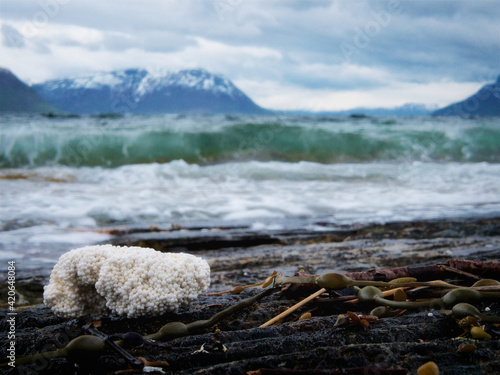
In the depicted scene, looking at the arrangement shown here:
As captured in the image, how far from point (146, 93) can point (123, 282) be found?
108 m

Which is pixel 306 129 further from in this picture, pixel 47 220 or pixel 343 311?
pixel 343 311

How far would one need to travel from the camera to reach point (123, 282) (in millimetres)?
1447

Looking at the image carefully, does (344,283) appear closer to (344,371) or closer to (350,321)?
(350,321)

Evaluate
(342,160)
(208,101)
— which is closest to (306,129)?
(342,160)

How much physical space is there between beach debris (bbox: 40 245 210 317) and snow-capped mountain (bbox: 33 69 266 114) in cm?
1331

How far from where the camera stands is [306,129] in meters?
16.0

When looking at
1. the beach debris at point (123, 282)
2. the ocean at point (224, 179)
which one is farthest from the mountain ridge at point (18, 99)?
the beach debris at point (123, 282)

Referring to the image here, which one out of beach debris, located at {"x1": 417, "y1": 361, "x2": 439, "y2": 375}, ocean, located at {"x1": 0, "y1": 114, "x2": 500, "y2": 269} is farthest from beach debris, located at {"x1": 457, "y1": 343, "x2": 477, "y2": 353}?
ocean, located at {"x1": 0, "y1": 114, "x2": 500, "y2": 269}

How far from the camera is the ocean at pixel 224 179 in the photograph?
4.72 m

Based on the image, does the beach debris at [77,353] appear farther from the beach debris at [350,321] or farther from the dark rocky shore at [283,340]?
the beach debris at [350,321]

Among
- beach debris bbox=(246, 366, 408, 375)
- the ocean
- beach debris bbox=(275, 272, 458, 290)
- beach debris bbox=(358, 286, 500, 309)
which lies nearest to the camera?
beach debris bbox=(246, 366, 408, 375)

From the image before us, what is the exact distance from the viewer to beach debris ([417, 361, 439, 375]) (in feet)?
3.43

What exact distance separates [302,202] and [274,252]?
247 centimetres

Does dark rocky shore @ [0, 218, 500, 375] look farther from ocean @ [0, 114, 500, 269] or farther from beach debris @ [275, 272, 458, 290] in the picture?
ocean @ [0, 114, 500, 269]
